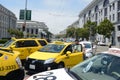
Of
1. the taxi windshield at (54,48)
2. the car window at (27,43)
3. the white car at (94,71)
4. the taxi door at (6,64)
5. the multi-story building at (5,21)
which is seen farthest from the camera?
the multi-story building at (5,21)

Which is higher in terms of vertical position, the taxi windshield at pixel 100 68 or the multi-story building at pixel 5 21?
the multi-story building at pixel 5 21

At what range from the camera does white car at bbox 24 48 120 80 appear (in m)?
4.49

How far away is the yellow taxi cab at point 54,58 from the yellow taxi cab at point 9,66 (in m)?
2.71

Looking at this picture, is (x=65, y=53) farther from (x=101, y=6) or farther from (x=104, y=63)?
(x=101, y=6)

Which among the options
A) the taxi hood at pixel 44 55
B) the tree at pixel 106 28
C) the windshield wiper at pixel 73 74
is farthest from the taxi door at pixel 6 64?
the tree at pixel 106 28

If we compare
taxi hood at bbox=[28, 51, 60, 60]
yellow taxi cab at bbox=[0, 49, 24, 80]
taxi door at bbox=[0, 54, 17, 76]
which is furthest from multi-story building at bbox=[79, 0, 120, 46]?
taxi door at bbox=[0, 54, 17, 76]

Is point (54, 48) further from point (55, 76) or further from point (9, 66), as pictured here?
point (55, 76)

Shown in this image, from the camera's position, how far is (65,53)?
13242 mm

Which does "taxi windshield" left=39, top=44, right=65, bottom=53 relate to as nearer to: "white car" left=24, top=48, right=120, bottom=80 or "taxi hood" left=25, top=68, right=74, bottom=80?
"white car" left=24, top=48, right=120, bottom=80

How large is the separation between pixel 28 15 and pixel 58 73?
3091 cm

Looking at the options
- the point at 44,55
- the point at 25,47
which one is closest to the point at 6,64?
the point at 44,55

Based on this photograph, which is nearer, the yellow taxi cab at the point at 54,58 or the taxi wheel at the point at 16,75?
the taxi wheel at the point at 16,75

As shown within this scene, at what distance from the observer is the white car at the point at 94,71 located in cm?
449

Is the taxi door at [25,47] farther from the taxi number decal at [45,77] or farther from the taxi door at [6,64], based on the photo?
the taxi number decal at [45,77]
